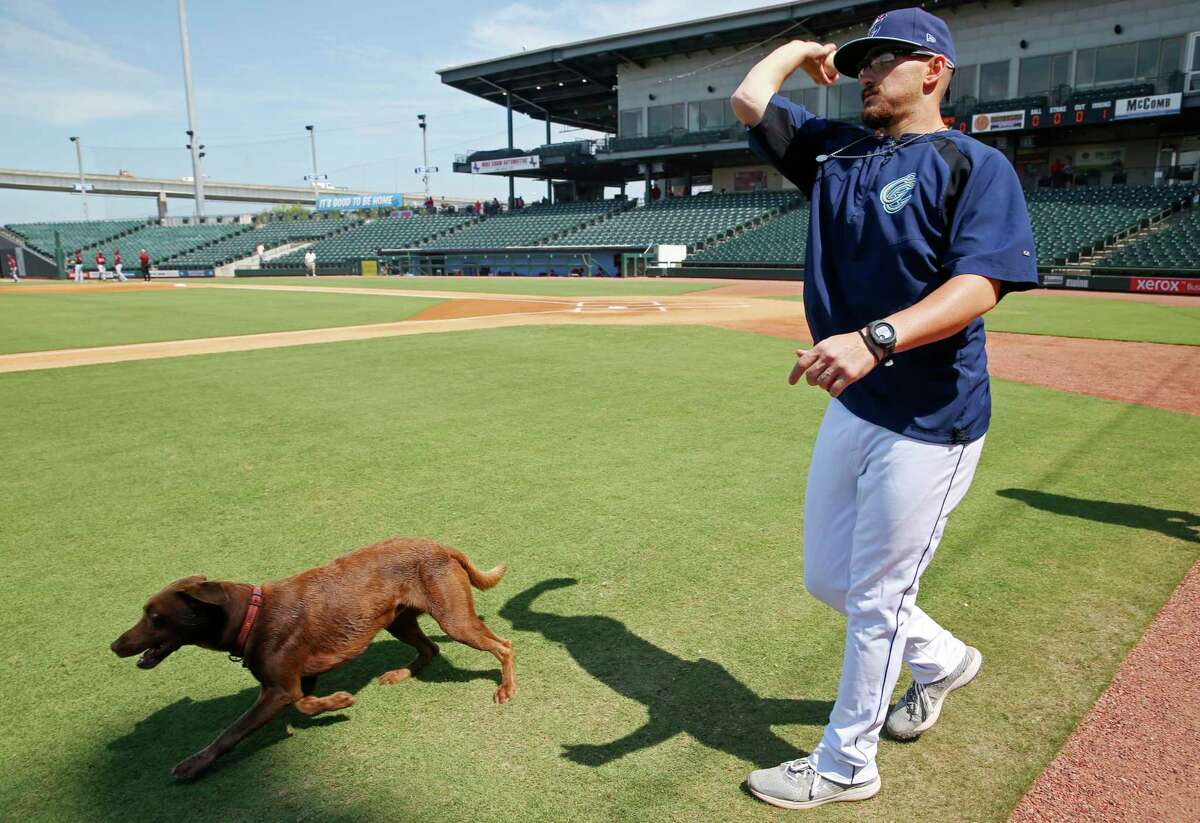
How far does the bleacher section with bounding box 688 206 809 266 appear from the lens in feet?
106

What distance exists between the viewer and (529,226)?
47781 millimetres

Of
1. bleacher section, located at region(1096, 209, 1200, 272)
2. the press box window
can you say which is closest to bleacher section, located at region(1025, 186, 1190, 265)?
bleacher section, located at region(1096, 209, 1200, 272)

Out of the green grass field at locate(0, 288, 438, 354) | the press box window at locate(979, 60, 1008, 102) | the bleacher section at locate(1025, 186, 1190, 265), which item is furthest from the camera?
the press box window at locate(979, 60, 1008, 102)

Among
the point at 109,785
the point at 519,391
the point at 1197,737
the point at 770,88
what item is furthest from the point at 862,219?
the point at 519,391

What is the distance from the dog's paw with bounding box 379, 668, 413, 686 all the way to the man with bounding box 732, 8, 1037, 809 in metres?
1.40

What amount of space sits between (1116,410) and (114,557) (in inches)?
331

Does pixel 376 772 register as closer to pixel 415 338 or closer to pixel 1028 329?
pixel 415 338

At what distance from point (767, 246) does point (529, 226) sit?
18963mm

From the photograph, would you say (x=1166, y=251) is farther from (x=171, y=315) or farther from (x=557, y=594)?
(x=171, y=315)

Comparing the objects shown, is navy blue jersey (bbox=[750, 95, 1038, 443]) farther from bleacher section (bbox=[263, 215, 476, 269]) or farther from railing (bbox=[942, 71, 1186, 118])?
bleacher section (bbox=[263, 215, 476, 269])

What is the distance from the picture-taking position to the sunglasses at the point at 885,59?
2.16 meters

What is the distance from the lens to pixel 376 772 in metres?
2.36

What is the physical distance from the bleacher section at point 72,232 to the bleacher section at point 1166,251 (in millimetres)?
67102

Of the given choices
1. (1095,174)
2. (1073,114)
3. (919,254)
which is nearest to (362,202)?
(1073,114)
